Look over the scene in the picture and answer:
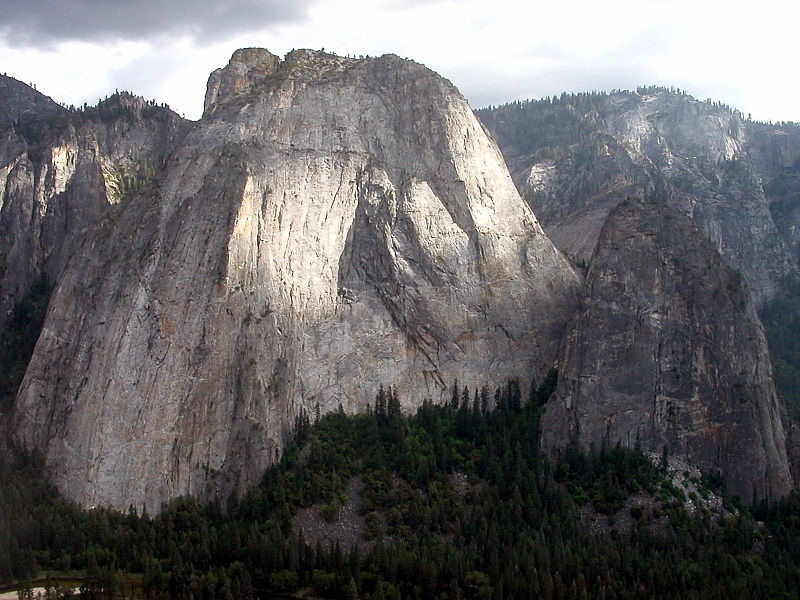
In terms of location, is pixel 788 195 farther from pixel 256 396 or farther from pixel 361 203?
pixel 256 396

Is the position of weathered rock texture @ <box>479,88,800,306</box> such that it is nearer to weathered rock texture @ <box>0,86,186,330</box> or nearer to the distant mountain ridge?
the distant mountain ridge

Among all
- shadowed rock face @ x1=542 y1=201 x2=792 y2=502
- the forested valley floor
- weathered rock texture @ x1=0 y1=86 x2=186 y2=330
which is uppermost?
weathered rock texture @ x1=0 y1=86 x2=186 y2=330

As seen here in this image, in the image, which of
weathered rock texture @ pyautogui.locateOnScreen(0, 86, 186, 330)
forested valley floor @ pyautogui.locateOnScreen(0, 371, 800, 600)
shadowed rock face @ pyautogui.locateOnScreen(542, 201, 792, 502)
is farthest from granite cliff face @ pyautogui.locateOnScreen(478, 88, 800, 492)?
weathered rock texture @ pyautogui.locateOnScreen(0, 86, 186, 330)

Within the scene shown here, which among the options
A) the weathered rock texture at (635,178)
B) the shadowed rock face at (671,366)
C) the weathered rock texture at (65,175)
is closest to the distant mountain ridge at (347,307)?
the shadowed rock face at (671,366)

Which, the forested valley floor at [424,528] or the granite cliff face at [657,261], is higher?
the granite cliff face at [657,261]

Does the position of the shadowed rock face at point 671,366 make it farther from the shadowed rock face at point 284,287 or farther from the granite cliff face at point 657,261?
the shadowed rock face at point 284,287

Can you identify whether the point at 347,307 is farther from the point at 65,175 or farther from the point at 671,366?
the point at 65,175
